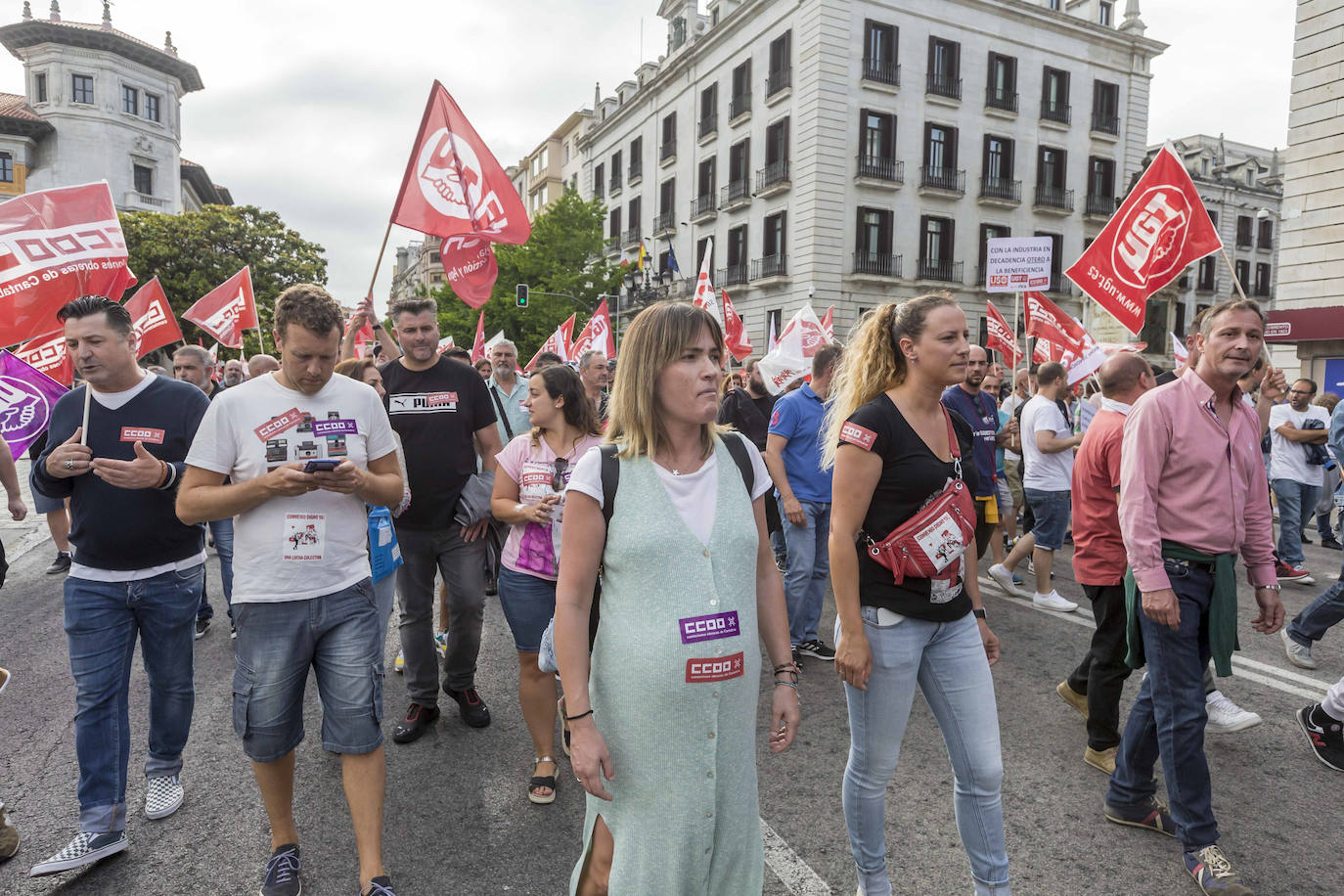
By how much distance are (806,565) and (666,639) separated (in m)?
3.64

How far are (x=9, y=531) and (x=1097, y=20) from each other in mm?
40969

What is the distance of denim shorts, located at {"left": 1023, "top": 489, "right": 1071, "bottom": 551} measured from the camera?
6.69 meters

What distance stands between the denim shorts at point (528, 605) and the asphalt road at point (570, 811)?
650 millimetres

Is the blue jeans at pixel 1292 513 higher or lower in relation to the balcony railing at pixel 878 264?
lower

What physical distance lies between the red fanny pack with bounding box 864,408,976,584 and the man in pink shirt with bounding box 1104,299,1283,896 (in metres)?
0.96

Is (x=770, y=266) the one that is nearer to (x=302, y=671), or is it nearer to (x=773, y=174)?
(x=773, y=174)

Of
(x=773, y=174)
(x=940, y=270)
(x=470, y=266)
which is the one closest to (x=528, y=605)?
(x=470, y=266)

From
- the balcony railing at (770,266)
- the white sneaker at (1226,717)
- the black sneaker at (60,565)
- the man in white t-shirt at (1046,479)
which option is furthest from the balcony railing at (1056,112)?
the black sneaker at (60,565)

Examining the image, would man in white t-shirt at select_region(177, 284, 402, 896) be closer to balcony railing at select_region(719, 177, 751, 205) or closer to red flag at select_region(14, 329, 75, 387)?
red flag at select_region(14, 329, 75, 387)

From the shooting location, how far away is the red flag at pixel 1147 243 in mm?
5609

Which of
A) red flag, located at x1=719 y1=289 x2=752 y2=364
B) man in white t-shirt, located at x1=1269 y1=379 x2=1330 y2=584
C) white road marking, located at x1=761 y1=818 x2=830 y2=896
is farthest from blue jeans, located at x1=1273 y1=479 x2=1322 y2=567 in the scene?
red flag, located at x1=719 y1=289 x2=752 y2=364

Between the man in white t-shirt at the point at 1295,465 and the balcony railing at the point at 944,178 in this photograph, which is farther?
the balcony railing at the point at 944,178

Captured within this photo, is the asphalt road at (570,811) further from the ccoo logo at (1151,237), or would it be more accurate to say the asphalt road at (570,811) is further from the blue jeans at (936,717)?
the ccoo logo at (1151,237)

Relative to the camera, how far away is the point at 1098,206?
3347cm
